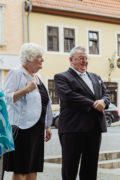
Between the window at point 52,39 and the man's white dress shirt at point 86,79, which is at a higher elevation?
the window at point 52,39

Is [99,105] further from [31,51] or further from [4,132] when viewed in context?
[4,132]

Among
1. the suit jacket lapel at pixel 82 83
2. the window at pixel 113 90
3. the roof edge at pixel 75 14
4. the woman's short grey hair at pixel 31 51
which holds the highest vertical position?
the roof edge at pixel 75 14

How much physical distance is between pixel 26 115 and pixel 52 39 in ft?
71.2

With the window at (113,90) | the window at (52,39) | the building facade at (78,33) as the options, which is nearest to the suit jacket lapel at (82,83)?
the building facade at (78,33)

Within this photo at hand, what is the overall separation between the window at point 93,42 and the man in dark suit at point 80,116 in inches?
887

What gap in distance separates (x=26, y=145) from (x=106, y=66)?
23829mm

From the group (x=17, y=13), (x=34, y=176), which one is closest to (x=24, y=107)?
(x=34, y=176)

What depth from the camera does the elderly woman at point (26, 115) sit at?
4.50m

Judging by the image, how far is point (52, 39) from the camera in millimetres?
26016

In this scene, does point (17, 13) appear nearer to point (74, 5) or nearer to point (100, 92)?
point (74, 5)

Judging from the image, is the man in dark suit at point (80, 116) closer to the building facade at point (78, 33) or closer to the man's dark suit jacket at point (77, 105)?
the man's dark suit jacket at point (77, 105)

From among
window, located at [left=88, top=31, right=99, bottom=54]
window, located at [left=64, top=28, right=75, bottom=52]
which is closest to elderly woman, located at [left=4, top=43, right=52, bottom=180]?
window, located at [left=64, top=28, right=75, bottom=52]

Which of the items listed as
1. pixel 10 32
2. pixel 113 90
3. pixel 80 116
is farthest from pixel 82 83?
pixel 113 90

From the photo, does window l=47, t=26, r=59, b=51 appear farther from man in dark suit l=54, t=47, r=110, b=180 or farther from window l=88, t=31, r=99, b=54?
man in dark suit l=54, t=47, r=110, b=180
